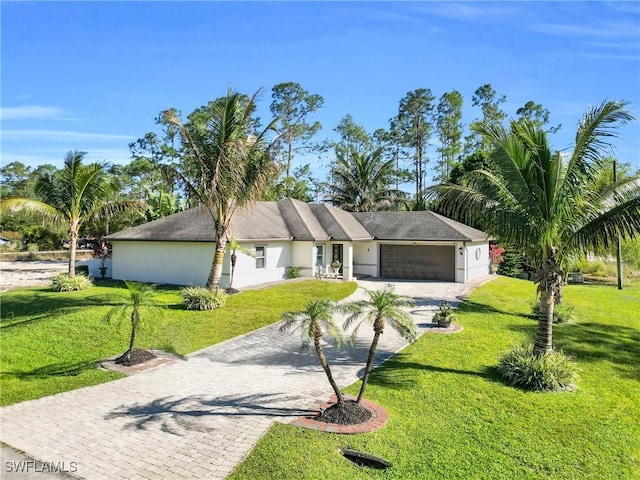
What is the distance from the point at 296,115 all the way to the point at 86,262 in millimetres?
31214

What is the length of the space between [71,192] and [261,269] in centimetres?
1044

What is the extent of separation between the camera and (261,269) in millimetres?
24859

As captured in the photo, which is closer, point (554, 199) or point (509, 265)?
point (554, 199)

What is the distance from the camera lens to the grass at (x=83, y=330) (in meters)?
11.0

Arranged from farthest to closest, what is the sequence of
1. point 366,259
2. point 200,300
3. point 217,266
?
point 366,259, point 217,266, point 200,300

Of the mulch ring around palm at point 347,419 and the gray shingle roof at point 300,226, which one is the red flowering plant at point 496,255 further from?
the mulch ring around palm at point 347,419

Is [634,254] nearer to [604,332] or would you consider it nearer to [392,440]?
[604,332]

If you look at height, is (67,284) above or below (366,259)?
below

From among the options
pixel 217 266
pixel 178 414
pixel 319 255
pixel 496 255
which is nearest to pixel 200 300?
pixel 217 266

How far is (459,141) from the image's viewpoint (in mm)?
54312

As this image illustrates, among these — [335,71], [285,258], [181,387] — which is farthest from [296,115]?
[181,387]

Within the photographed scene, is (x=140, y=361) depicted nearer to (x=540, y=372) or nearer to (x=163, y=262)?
(x=540, y=372)

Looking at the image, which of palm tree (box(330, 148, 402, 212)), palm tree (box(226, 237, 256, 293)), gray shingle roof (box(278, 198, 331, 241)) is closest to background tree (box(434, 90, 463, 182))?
palm tree (box(330, 148, 402, 212))

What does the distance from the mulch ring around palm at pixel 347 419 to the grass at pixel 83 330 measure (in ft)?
→ 18.4
